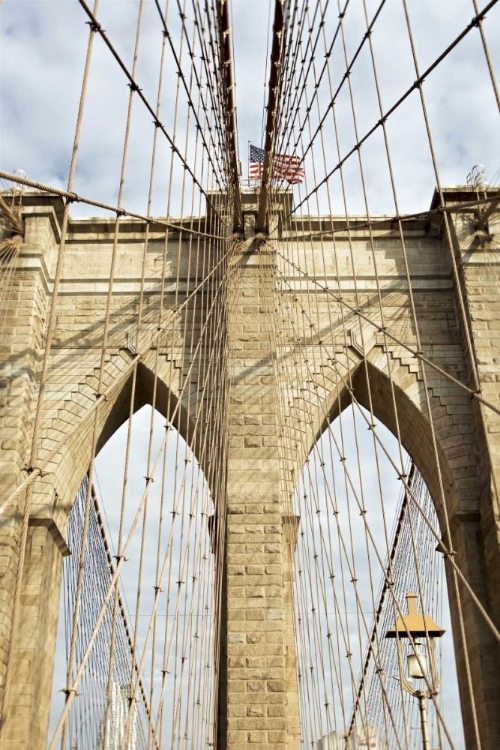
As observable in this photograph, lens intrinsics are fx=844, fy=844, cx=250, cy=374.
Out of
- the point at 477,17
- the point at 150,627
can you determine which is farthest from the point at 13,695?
the point at 477,17

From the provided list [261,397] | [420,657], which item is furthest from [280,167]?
[420,657]

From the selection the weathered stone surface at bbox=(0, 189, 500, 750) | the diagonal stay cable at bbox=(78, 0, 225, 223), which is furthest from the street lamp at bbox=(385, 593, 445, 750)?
the diagonal stay cable at bbox=(78, 0, 225, 223)

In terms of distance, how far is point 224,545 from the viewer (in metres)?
8.89

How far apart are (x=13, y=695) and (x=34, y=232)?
212 inches

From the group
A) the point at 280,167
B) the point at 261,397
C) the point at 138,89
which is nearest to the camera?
the point at 138,89

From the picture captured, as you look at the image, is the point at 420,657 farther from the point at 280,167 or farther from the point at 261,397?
the point at 280,167

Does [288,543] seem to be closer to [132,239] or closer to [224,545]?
[224,545]

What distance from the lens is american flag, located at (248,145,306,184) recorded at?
11416mm

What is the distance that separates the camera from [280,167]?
11.6 meters

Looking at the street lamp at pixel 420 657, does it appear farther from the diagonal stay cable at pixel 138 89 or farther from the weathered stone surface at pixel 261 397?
A: the diagonal stay cable at pixel 138 89

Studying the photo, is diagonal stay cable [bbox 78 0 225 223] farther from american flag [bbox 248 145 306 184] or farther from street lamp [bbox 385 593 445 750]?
street lamp [bbox 385 593 445 750]

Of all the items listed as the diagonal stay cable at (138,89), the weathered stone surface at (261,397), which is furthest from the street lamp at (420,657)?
the diagonal stay cable at (138,89)

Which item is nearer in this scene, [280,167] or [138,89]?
[138,89]

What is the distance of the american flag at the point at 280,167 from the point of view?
11.4 m
